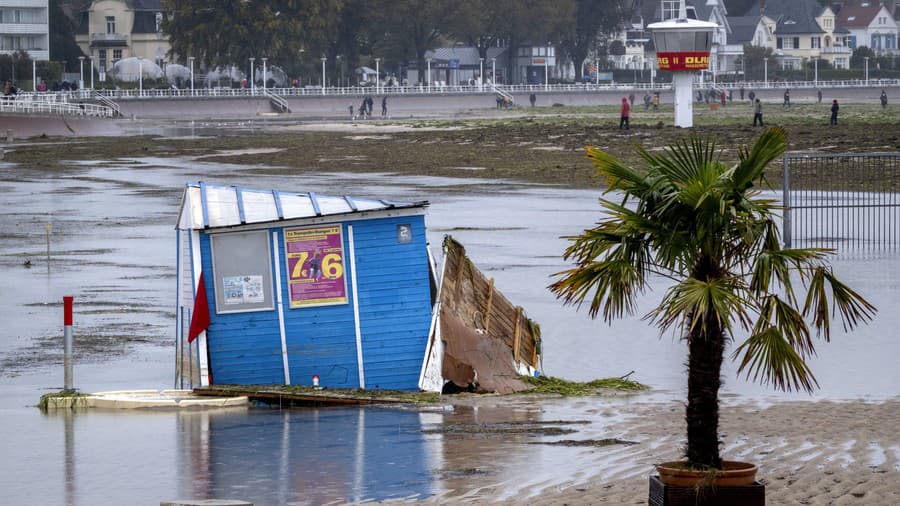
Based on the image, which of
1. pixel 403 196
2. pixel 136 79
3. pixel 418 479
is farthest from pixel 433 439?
pixel 136 79

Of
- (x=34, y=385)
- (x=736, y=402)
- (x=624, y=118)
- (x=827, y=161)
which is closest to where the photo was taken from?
(x=736, y=402)

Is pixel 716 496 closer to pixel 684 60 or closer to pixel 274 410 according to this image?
pixel 274 410

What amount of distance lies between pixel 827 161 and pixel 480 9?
106504 mm

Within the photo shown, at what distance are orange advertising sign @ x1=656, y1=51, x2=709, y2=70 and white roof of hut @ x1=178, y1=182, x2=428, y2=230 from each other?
71043 millimetres

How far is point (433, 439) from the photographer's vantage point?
13.8 m

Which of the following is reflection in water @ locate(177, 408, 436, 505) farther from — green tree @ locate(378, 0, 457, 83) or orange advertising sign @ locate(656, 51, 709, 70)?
green tree @ locate(378, 0, 457, 83)

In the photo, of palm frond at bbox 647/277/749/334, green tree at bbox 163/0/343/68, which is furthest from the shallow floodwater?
green tree at bbox 163/0/343/68

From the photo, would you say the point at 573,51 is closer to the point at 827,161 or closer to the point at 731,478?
the point at 827,161

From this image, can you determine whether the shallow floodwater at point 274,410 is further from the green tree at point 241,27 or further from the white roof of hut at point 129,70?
the white roof of hut at point 129,70

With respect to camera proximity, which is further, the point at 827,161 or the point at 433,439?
the point at 827,161

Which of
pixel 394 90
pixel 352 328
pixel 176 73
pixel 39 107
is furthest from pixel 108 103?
pixel 352 328

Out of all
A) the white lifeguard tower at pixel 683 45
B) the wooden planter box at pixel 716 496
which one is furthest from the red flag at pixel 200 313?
the white lifeguard tower at pixel 683 45

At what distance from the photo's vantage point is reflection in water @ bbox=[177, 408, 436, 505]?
11609 millimetres

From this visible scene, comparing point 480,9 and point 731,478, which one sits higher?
point 480,9
